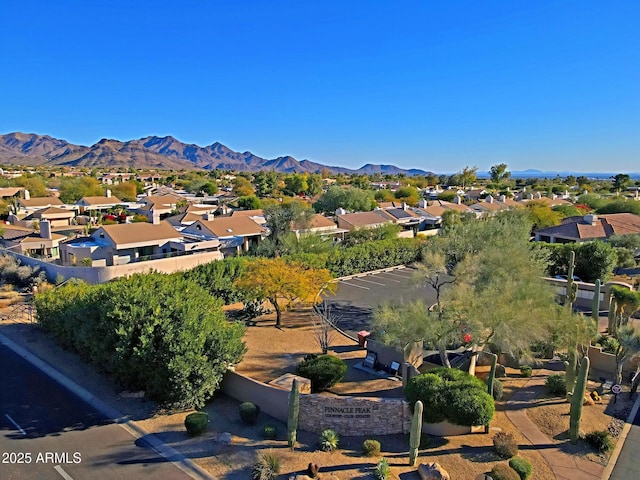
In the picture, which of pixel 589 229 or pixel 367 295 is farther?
pixel 589 229

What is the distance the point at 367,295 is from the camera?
120 ft

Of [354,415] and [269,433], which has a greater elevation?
[354,415]

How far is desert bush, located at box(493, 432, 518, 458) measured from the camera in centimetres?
1605

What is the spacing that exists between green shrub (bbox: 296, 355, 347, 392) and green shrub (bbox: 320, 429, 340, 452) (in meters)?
3.70

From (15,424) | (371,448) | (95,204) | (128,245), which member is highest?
(95,204)

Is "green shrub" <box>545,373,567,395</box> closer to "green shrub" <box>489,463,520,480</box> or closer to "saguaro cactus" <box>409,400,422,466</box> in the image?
"green shrub" <box>489,463,520,480</box>

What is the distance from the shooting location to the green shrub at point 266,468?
14.6 m

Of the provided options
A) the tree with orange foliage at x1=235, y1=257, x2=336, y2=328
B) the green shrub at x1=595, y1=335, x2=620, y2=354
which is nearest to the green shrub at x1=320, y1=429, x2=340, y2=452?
the tree with orange foliage at x1=235, y1=257, x2=336, y2=328

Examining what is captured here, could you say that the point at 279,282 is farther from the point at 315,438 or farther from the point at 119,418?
the point at 315,438

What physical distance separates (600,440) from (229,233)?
36066mm

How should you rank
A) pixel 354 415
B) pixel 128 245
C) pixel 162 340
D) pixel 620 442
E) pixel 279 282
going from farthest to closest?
pixel 128 245 < pixel 279 282 < pixel 162 340 < pixel 620 442 < pixel 354 415

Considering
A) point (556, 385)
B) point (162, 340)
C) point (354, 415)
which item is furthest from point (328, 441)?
point (556, 385)

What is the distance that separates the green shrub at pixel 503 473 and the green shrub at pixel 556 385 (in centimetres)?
773

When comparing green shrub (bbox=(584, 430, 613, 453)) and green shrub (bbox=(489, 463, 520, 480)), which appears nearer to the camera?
green shrub (bbox=(489, 463, 520, 480))
